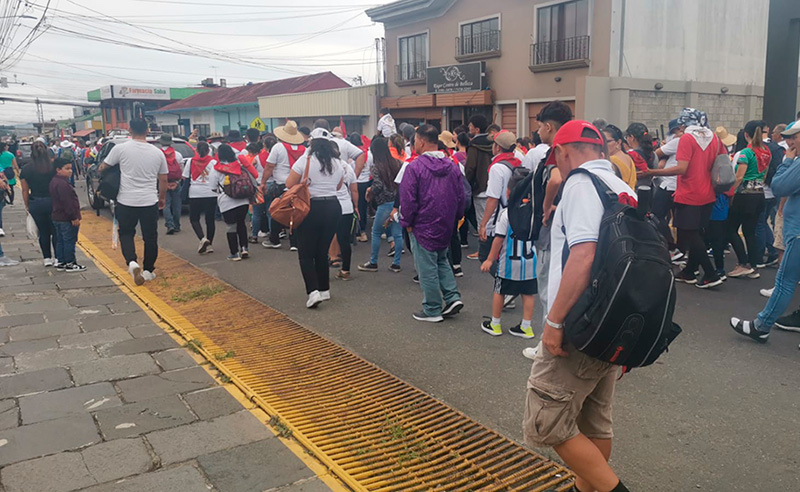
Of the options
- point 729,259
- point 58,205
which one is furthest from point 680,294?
point 58,205

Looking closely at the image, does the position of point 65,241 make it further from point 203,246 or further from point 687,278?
point 687,278

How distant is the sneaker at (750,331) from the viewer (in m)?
5.12

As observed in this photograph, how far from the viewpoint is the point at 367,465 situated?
11.2 feet

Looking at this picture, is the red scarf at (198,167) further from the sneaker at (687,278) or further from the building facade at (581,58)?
the building facade at (581,58)

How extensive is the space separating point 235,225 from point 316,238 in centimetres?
299

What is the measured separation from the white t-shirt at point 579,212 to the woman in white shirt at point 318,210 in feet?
12.9

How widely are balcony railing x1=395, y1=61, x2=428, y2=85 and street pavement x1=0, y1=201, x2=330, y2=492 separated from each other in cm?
2082

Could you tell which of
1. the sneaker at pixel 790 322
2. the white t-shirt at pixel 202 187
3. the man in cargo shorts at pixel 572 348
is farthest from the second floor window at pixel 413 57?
the man in cargo shorts at pixel 572 348

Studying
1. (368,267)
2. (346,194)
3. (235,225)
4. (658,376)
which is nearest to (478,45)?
(235,225)

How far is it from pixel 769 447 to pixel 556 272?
1.88 meters

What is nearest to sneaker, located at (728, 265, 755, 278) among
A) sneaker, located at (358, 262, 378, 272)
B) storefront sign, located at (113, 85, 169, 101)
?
sneaker, located at (358, 262, 378, 272)

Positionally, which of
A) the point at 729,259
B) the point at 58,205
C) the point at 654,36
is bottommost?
the point at 729,259

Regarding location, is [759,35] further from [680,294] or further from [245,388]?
[245,388]

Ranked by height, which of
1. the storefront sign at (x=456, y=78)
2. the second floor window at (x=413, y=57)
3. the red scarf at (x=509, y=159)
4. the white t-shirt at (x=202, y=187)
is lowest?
the white t-shirt at (x=202, y=187)
